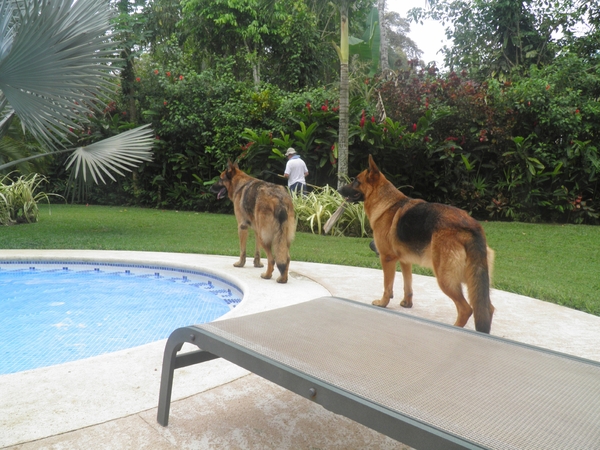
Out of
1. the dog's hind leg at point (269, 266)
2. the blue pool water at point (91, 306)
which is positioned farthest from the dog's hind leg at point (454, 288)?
the blue pool water at point (91, 306)

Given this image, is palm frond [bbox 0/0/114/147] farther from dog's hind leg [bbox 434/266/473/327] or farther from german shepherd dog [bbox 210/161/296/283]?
dog's hind leg [bbox 434/266/473/327]

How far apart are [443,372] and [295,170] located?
→ 32.0ft

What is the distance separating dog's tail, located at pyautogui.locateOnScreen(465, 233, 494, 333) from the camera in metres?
3.06

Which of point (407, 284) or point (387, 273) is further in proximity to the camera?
point (407, 284)

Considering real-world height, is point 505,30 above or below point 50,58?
above

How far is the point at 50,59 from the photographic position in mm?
7270

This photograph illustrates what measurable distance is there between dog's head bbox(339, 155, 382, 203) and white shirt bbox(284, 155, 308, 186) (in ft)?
22.0

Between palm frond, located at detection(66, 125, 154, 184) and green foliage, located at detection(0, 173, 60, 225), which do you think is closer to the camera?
palm frond, located at detection(66, 125, 154, 184)

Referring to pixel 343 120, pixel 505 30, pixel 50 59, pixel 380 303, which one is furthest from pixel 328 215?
pixel 505 30

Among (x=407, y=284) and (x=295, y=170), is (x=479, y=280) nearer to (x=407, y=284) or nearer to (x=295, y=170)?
(x=407, y=284)

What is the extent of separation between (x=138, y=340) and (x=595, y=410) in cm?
381

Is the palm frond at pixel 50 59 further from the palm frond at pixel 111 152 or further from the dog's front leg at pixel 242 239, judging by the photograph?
A: the dog's front leg at pixel 242 239

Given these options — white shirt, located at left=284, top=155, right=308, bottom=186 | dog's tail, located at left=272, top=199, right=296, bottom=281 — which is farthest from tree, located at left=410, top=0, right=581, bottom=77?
dog's tail, located at left=272, top=199, right=296, bottom=281

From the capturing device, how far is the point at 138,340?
177 inches
